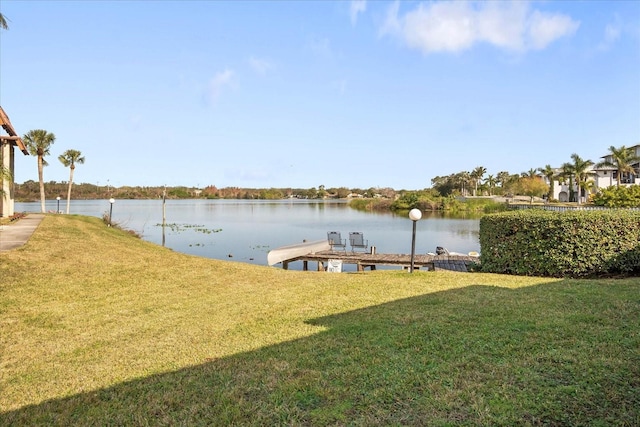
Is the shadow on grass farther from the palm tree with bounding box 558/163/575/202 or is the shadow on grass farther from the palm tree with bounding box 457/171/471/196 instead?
the palm tree with bounding box 457/171/471/196

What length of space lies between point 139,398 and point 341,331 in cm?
236

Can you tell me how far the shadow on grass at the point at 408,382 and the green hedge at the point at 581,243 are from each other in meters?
4.47

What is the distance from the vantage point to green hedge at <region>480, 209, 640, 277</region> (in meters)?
9.10

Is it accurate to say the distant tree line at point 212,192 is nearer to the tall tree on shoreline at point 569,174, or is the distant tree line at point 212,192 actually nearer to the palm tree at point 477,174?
the palm tree at point 477,174

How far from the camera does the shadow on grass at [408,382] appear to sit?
9.48 feet

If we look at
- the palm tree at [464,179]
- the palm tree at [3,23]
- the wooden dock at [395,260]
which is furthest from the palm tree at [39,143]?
the palm tree at [464,179]

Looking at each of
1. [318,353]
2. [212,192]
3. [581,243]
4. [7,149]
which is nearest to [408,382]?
[318,353]

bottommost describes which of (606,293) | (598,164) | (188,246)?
(188,246)

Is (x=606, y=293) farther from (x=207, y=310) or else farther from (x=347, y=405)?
(x=207, y=310)

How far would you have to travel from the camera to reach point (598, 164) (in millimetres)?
56781

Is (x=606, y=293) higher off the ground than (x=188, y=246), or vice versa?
(x=606, y=293)

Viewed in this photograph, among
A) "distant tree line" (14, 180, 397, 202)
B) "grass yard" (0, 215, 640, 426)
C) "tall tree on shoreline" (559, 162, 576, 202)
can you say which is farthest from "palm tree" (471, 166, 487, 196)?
"grass yard" (0, 215, 640, 426)

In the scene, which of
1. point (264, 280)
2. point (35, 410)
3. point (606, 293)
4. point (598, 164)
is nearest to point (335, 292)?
point (264, 280)

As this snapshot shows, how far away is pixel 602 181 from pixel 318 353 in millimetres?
68730
